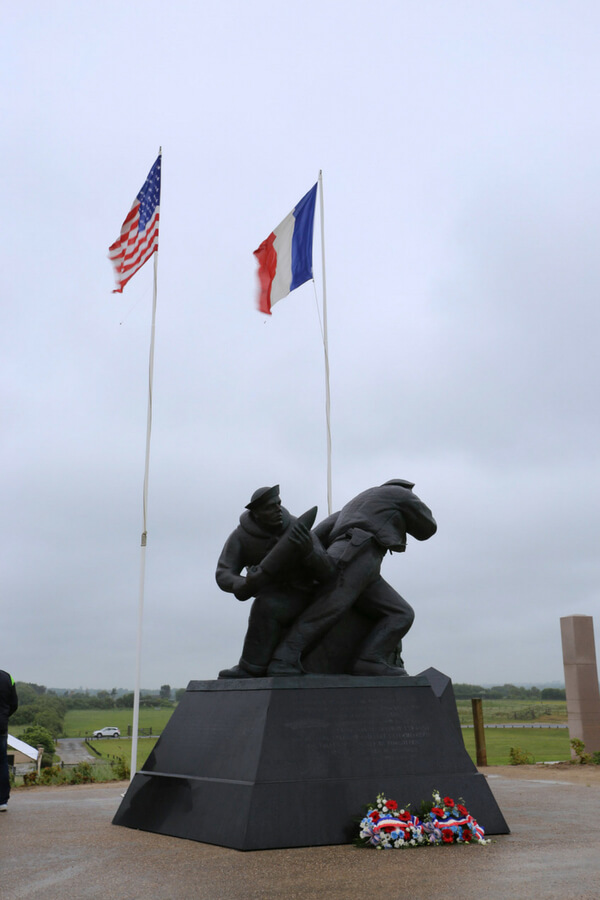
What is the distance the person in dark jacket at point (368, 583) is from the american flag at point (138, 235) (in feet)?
22.8

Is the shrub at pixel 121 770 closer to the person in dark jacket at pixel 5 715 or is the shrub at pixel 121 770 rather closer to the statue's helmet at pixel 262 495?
the person in dark jacket at pixel 5 715

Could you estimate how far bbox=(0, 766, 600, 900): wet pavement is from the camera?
401 cm

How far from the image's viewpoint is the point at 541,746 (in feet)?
57.4

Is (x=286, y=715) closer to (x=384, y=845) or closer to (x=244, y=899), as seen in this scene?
(x=384, y=845)

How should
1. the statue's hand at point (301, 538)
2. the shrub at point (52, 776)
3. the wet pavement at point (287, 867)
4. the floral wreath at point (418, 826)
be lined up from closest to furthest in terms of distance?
the wet pavement at point (287, 867)
the floral wreath at point (418, 826)
the statue's hand at point (301, 538)
the shrub at point (52, 776)

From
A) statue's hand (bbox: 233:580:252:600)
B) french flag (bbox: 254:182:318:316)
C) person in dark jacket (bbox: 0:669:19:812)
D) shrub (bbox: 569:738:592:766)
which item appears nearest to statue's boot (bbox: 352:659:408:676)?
statue's hand (bbox: 233:580:252:600)

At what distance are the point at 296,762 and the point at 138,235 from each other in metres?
9.48

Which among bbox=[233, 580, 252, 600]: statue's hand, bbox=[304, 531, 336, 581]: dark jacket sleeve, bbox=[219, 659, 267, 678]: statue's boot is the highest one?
bbox=[304, 531, 336, 581]: dark jacket sleeve

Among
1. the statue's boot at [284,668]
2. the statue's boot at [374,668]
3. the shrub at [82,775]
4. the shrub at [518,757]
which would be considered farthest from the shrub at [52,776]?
the shrub at [518,757]

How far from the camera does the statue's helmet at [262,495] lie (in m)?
6.53

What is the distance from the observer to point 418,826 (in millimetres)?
5383

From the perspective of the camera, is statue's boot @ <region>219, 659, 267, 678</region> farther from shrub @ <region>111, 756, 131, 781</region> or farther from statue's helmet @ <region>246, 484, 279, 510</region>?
shrub @ <region>111, 756, 131, 781</region>

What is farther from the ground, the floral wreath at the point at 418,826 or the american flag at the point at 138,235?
the american flag at the point at 138,235

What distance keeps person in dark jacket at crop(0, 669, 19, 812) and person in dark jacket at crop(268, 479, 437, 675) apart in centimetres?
311
